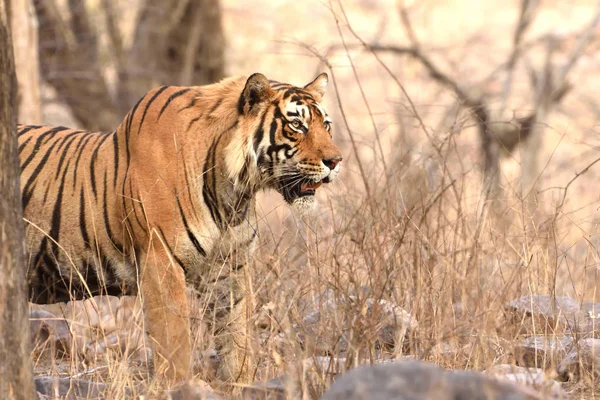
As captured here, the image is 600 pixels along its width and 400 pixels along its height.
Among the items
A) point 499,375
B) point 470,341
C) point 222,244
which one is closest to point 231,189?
point 222,244

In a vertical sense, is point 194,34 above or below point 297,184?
above

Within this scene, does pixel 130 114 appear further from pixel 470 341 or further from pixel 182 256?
pixel 470 341

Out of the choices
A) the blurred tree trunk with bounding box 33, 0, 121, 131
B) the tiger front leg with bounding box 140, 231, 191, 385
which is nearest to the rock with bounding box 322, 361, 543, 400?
the tiger front leg with bounding box 140, 231, 191, 385

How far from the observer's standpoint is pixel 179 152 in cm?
457

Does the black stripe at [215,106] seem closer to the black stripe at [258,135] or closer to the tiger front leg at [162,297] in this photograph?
the black stripe at [258,135]

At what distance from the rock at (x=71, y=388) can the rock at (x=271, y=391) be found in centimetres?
58

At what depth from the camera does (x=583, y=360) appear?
4.10 metres

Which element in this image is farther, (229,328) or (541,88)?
(541,88)

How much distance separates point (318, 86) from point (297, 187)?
0.60 metres

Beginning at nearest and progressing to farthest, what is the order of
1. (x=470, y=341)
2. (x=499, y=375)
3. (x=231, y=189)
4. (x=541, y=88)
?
(x=499, y=375)
(x=470, y=341)
(x=231, y=189)
(x=541, y=88)

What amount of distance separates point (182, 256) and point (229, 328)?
43cm

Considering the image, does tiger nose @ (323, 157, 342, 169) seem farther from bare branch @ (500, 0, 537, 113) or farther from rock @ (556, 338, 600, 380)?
bare branch @ (500, 0, 537, 113)

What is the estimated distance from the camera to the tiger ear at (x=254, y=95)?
176 inches

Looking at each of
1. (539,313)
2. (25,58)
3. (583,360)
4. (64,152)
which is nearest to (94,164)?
(64,152)
